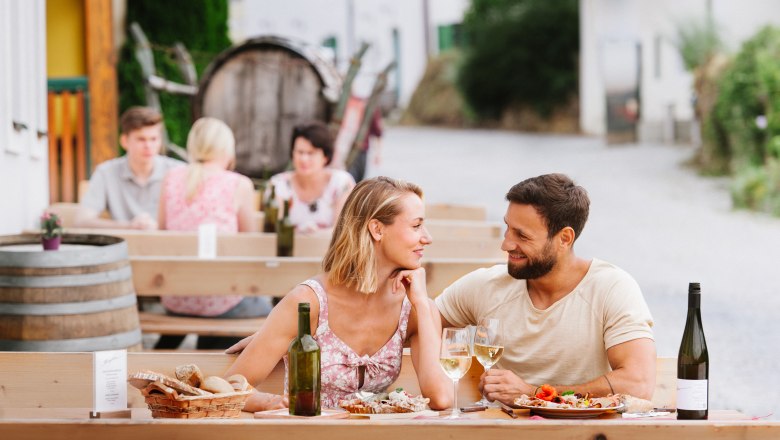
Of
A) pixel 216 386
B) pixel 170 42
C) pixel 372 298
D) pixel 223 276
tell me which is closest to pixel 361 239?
pixel 372 298

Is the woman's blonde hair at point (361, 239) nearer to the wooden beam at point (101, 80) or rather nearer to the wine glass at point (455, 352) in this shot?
the wine glass at point (455, 352)

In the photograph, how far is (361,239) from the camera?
3732mm

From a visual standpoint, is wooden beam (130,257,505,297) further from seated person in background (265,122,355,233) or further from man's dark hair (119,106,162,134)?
man's dark hair (119,106,162,134)

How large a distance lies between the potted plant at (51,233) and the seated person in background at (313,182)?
6.91 feet

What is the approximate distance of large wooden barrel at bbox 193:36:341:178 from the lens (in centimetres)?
1012

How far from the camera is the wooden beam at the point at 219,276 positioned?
17.7ft

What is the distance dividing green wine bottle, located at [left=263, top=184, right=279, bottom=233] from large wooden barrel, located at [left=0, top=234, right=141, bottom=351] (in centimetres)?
224

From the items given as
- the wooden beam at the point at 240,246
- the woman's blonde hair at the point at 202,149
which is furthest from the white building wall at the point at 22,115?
the woman's blonde hair at the point at 202,149

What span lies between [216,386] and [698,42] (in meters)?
21.4

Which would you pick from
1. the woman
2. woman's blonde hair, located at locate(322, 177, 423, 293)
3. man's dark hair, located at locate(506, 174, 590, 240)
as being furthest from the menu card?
man's dark hair, located at locate(506, 174, 590, 240)

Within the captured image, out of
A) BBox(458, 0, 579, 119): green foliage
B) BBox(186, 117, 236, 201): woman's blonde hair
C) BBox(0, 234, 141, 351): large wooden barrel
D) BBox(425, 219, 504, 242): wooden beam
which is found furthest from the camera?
BBox(458, 0, 579, 119): green foliage

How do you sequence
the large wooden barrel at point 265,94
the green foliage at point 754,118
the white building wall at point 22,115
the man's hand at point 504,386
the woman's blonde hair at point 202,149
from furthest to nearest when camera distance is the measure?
1. the green foliage at point 754,118
2. the large wooden barrel at point 265,94
3. the white building wall at point 22,115
4. the woman's blonde hair at point 202,149
5. the man's hand at point 504,386

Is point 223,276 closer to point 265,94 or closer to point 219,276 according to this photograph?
point 219,276

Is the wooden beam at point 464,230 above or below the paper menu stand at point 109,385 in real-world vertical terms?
above
